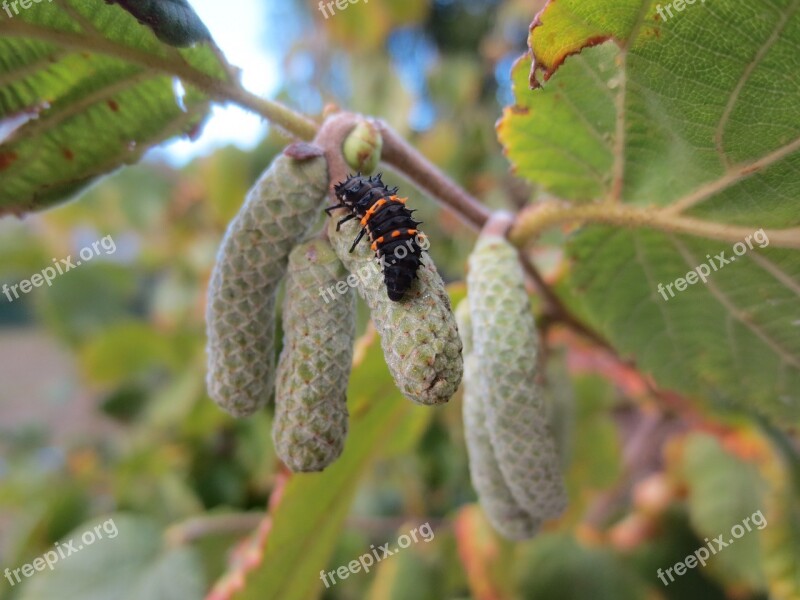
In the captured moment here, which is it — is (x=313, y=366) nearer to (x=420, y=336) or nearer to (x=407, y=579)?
(x=420, y=336)

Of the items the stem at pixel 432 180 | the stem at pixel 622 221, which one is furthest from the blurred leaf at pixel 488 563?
the stem at pixel 622 221

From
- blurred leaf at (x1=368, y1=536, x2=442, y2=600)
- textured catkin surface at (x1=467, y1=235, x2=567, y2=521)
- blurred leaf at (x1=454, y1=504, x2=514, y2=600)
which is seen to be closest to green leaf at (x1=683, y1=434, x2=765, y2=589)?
blurred leaf at (x1=454, y1=504, x2=514, y2=600)

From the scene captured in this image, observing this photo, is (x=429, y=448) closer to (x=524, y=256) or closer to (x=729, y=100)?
(x=524, y=256)

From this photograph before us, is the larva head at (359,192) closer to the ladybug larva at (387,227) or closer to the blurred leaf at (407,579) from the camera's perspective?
the ladybug larva at (387,227)

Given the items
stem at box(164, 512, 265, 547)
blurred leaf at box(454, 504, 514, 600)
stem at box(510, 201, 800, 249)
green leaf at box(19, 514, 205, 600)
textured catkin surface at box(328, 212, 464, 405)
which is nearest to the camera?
textured catkin surface at box(328, 212, 464, 405)

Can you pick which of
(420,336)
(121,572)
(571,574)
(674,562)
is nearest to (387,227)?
(420,336)

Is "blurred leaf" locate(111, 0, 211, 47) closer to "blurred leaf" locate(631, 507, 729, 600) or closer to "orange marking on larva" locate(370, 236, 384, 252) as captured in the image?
"orange marking on larva" locate(370, 236, 384, 252)
